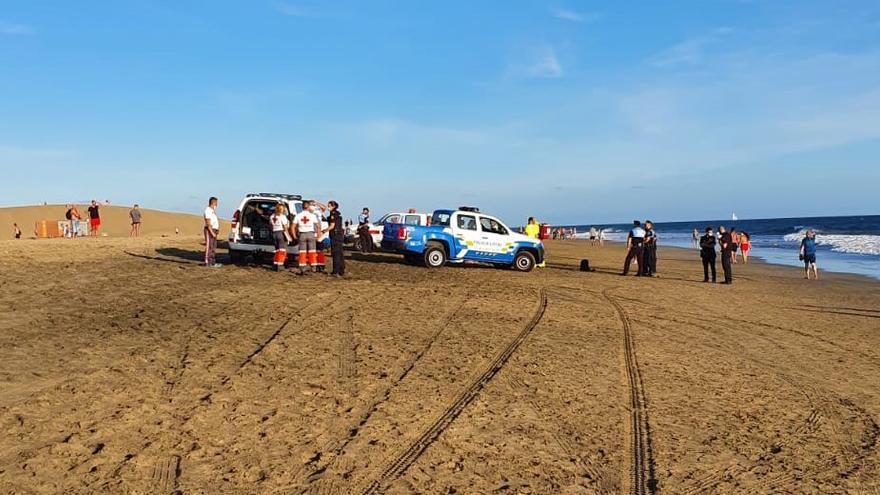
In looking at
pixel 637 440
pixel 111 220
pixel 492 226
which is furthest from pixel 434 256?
pixel 111 220

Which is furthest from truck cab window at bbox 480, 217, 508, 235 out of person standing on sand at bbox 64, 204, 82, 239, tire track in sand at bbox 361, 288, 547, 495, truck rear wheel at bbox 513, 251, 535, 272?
person standing on sand at bbox 64, 204, 82, 239

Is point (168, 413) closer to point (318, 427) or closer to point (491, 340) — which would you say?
point (318, 427)

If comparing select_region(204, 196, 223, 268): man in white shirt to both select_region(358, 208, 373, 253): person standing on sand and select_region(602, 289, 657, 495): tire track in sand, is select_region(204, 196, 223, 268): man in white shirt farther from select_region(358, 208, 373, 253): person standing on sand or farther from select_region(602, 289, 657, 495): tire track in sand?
select_region(602, 289, 657, 495): tire track in sand

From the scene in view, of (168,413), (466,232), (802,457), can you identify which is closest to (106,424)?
(168,413)

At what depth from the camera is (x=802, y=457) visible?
5.46 m

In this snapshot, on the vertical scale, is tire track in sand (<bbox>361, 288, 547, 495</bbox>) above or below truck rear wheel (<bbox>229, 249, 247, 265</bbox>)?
below

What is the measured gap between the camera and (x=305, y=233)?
15617 millimetres

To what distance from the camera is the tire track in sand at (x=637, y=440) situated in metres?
4.83

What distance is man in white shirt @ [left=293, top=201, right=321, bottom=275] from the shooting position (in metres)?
15.6

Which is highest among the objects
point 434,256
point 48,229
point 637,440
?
point 48,229

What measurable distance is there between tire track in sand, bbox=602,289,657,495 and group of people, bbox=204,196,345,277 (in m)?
8.40

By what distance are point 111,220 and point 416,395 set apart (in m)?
54.3

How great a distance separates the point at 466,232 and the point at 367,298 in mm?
7835

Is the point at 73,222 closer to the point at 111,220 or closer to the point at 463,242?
the point at 111,220
